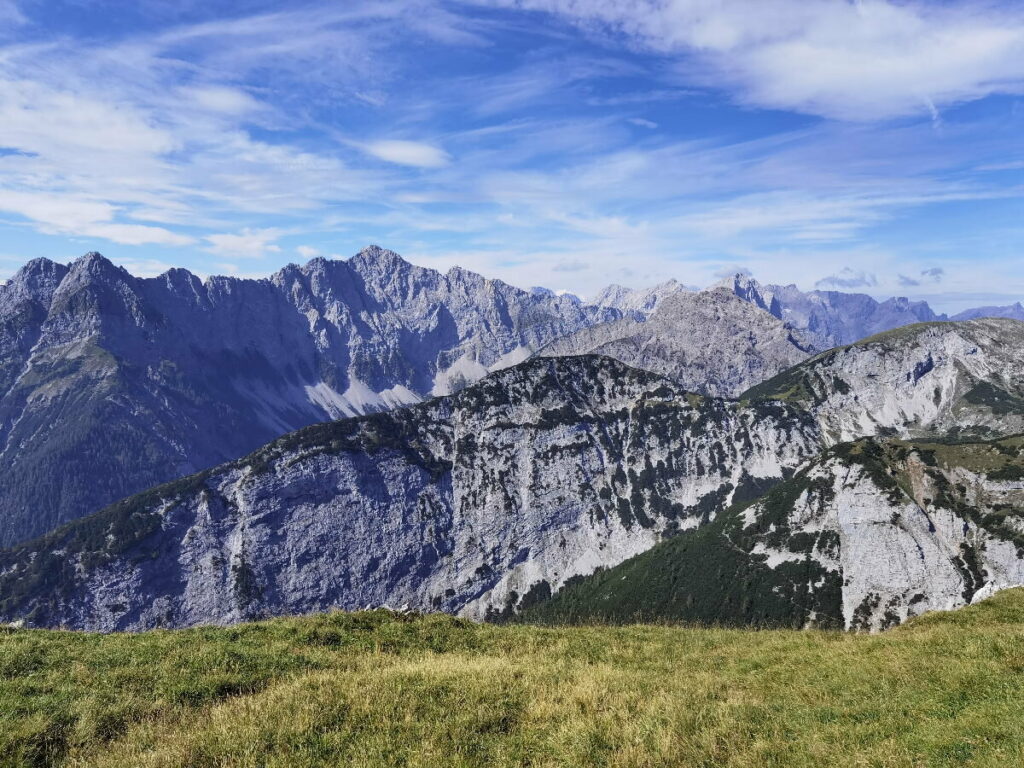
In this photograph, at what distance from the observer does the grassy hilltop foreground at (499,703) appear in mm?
11945

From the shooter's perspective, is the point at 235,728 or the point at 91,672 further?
the point at 91,672

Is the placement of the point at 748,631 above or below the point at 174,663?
below

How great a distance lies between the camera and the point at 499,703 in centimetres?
1503

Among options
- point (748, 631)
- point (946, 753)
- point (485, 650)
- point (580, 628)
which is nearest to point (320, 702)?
point (485, 650)

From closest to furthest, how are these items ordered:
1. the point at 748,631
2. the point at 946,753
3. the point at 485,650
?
the point at 946,753 → the point at 485,650 → the point at 748,631

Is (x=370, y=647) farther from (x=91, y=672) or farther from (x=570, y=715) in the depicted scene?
(x=570, y=715)

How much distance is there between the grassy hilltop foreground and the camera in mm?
11945

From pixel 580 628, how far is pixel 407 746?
19.6 m

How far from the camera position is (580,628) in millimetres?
30344

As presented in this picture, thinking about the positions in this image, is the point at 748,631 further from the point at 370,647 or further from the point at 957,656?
the point at 370,647

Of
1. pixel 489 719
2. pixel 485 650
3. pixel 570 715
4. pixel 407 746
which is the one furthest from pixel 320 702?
pixel 485 650

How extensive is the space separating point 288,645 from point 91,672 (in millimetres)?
6430

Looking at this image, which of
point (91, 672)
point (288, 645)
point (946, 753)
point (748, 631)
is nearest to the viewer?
point (946, 753)

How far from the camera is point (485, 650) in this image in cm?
2402
